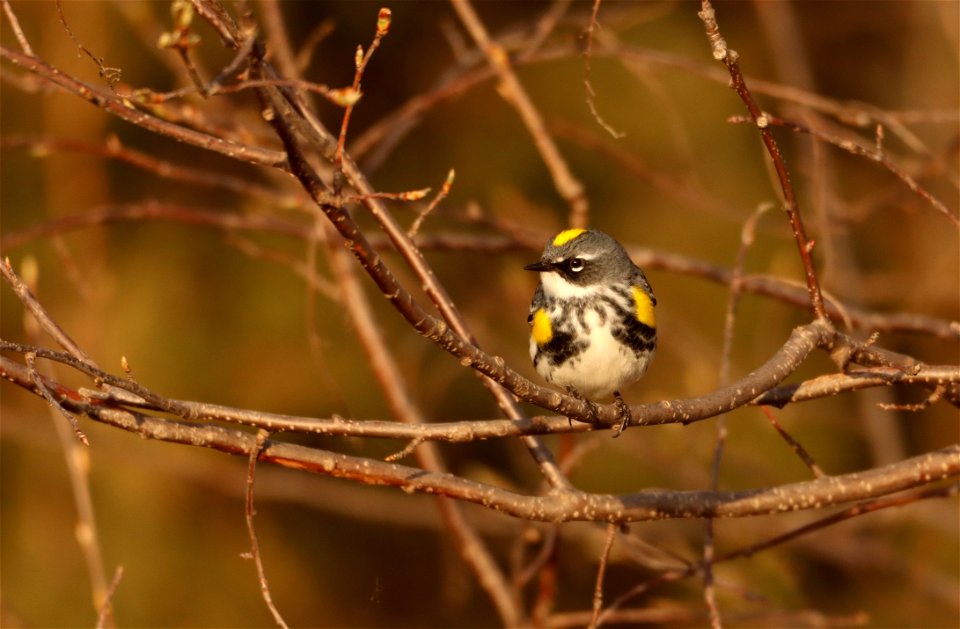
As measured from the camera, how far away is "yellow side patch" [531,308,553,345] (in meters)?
3.43

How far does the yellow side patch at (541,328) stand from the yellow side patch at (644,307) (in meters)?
0.27

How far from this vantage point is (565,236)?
3.79 meters

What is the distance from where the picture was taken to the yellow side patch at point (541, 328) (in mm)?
3426

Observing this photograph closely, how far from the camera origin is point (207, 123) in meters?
3.88

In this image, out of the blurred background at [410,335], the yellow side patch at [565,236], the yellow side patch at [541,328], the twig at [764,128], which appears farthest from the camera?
the blurred background at [410,335]

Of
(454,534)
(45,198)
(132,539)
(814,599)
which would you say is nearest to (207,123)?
(454,534)

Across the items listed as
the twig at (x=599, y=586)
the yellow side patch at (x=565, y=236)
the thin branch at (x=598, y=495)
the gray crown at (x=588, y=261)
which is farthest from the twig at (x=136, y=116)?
the yellow side patch at (x=565, y=236)

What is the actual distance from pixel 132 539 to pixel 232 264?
167 cm

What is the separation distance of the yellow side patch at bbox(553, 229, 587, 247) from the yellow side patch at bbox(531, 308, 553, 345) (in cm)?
33

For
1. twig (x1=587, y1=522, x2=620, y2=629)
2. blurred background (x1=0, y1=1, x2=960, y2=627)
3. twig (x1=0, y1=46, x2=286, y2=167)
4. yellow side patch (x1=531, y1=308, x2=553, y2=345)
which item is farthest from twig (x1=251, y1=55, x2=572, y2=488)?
blurred background (x1=0, y1=1, x2=960, y2=627)

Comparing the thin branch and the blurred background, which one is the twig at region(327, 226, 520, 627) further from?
the thin branch

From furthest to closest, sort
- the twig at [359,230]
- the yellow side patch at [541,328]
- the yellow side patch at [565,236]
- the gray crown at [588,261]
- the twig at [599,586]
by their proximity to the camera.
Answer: the yellow side patch at [565,236]
the gray crown at [588,261]
the yellow side patch at [541,328]
the twig at [599,586]
the twig at [359,230]

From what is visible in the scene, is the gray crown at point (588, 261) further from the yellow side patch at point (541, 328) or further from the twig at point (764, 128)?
the twig at point (764, 128)

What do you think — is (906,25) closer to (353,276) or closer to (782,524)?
(782,524)
